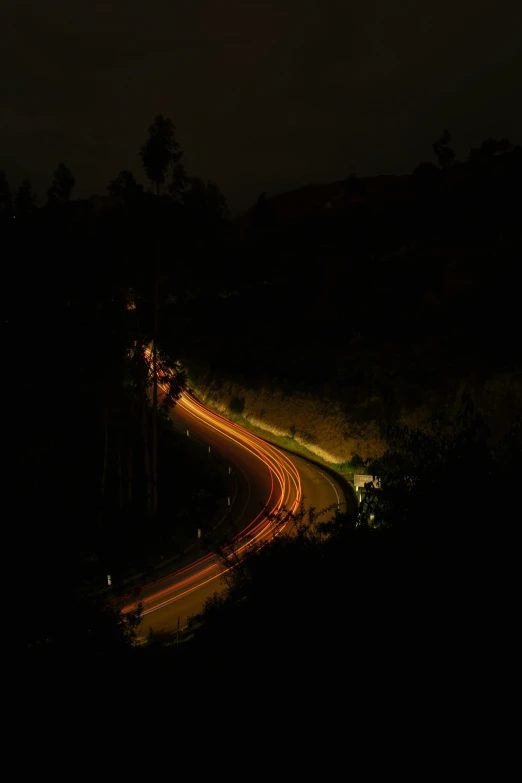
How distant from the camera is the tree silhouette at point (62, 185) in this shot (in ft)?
191

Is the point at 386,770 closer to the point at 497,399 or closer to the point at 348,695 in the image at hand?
the point at 348,695

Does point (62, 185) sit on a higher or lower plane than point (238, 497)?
higher

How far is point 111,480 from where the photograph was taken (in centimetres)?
2700

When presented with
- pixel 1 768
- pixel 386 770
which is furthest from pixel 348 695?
pixel 1 768

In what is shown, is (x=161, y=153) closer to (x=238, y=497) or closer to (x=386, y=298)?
(x=238, y=497)

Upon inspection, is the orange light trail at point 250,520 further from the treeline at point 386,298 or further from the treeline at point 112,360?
the treeline at point 386,298

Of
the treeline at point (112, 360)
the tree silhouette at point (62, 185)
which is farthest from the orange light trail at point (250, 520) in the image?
the tree silhouette at point (62, 185)

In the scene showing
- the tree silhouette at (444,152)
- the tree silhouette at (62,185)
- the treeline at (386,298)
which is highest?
the tree silhouette at (444,152)

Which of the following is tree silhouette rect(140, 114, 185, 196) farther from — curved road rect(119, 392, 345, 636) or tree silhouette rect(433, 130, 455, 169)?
tree silhouette rect(433, 130, 455, 169)

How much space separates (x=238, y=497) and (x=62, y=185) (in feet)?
162

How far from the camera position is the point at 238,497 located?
28.0 meters

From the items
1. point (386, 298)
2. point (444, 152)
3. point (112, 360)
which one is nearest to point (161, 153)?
point (112, 360)

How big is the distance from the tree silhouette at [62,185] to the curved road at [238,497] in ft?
106

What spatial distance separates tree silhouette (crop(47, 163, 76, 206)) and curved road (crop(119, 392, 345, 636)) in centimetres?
3216
